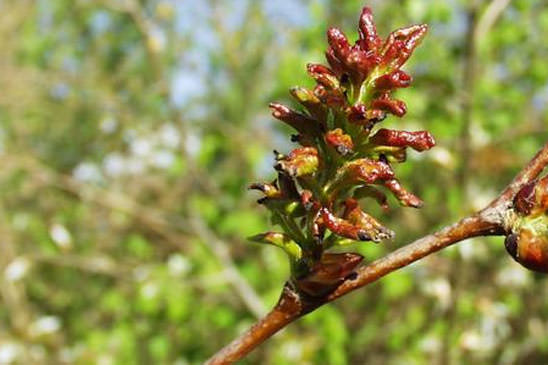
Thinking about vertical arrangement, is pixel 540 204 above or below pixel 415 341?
below

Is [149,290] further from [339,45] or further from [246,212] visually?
[339,45]

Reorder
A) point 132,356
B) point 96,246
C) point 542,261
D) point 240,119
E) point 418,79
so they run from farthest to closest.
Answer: point 240,119
point 96,246
point 132,356
point 418,79
point 542,261

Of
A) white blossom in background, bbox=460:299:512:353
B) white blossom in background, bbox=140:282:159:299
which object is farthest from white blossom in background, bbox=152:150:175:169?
white blossom in background, bbox=460:299:512:353

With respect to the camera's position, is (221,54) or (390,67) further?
(221,54)

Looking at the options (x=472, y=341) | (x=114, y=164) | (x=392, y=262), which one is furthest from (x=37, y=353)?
(x=392, y=262)

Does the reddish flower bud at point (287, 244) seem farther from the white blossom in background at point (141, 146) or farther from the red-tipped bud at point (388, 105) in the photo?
the white blossom in background at point (141, 146)

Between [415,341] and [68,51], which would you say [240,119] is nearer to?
[68,51]

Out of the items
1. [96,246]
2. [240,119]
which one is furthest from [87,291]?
[240,119]

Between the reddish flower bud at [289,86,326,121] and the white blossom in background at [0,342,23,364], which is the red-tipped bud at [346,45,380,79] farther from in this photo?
the white blossom in background at [0,342,23,364]
